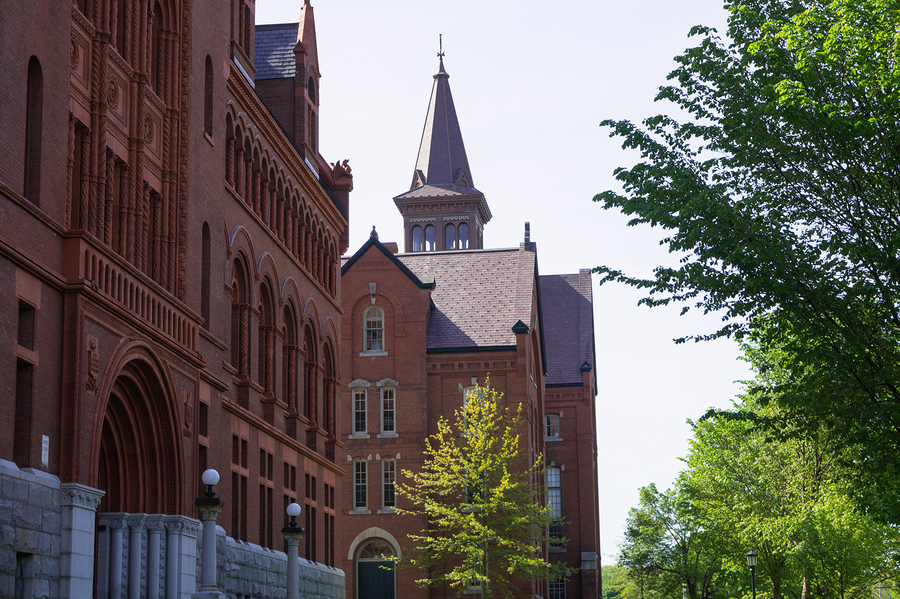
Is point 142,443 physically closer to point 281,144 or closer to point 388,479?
point 281,144

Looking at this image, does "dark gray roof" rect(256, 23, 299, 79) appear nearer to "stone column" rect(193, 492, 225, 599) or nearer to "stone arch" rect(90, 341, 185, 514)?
"stone arch" rect(90, 341, 185, 514)

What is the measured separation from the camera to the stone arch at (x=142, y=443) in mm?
21078

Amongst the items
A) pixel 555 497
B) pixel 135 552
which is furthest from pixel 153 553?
pixel 555 497

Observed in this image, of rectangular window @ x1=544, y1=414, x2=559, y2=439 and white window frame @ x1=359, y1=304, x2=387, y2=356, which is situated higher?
white window frame @ x1=359, y1=304, x2=387, y2=356

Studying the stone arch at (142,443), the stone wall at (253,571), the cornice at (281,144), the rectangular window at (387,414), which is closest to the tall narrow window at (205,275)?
the stone arch at (142,443)

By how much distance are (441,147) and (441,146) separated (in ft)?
0.36

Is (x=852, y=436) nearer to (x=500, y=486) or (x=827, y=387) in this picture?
(x=827, y=387)

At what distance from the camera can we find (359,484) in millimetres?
52625

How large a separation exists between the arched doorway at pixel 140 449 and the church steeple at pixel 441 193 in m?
65.1

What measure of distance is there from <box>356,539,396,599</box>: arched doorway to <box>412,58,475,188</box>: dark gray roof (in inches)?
1692

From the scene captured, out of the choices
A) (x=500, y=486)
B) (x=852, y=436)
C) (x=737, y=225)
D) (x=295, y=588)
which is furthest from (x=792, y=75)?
(x=500, y=486)

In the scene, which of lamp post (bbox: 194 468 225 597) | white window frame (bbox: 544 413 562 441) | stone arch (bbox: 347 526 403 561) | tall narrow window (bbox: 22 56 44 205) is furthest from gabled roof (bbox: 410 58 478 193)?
tall narrow window (bbox: 22 56 44 205)

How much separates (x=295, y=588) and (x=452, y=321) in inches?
1203

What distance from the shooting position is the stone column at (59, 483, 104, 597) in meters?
17.3
